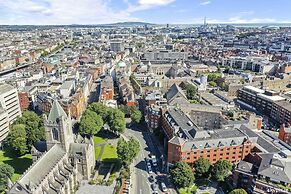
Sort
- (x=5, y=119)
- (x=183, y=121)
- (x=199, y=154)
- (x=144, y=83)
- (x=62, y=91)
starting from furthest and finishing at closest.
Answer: (x=144, y=83), (x=62, y=91), (x=5, y=119), (x=183, y=121), (x=199, y=154)

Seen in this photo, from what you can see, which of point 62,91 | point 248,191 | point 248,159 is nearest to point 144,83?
point 62,91

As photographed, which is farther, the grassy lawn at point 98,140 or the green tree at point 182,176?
the grassy lawn at point 98,140

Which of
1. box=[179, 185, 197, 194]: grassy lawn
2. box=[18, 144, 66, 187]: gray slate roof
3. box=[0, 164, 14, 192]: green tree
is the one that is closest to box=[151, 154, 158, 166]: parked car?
box=[179, 185, 197, 194]: grassy lawn

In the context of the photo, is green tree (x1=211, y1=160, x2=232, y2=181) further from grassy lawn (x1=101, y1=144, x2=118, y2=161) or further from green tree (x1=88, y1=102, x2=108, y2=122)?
green tree (x1=88, y1=102, x2=108, y2=122)

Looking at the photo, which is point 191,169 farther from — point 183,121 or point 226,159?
point 183,121

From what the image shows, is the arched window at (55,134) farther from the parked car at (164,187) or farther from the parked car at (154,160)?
the parked car at (154,160)

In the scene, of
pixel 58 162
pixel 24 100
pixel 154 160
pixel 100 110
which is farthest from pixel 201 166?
pixel 24 100

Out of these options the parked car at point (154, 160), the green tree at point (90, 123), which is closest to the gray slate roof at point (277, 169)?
the parked car at point (154, 160)
